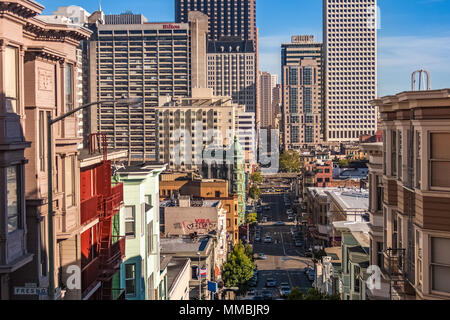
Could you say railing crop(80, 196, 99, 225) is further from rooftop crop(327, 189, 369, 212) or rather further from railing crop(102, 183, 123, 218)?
rooftop crop(327, 189, 369, 212)

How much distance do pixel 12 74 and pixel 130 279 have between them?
14485mm

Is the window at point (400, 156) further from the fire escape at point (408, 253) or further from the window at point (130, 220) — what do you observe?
the window at point (130, 220)

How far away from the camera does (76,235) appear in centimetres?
1906

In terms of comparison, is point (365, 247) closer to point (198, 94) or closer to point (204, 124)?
point (204, 124)

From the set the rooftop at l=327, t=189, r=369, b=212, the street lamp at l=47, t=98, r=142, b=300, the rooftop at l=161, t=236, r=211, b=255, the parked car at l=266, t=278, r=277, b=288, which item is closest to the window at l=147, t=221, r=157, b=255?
the street lamp at l=47, t=98, r=142, b=300

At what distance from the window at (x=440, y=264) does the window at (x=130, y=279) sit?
51.9ft

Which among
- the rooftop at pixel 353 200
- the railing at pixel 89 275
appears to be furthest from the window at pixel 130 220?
the rooftop at pixel 353 200

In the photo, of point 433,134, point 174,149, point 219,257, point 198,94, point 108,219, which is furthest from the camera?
point 198,94

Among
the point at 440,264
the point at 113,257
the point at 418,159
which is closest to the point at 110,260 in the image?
the point at 113,257

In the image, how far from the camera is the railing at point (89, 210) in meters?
20.0
